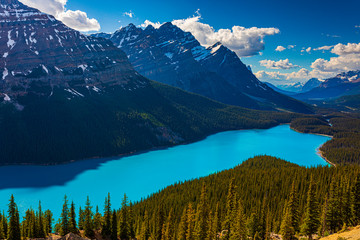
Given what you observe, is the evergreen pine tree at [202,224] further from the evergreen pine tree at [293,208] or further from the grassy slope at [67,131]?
the grassy slope at [67,131]

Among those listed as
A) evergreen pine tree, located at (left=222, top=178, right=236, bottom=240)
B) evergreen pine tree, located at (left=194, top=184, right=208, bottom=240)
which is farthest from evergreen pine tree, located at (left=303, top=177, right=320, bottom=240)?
evergreen pine tree, located at (left=194, top=184, right=208, bottom=240)

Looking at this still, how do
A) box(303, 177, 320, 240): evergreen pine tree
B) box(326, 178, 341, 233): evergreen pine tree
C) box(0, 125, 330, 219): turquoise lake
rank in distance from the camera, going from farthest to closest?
box(0, 125, 330, 219): turquoise lake → box(326, 178, 341, 233): evergreen pine tree → box(303, 177, 320, 240): evergreen pine tree

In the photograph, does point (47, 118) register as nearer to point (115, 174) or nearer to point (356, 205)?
point (115, 174)

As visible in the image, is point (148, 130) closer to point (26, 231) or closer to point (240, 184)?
point (240, 184)

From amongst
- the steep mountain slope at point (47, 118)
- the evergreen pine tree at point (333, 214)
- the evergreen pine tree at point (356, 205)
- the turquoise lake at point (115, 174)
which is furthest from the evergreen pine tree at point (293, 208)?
the steep mountain slope at point (47, 118)

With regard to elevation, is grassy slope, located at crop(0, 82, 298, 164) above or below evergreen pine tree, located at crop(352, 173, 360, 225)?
above

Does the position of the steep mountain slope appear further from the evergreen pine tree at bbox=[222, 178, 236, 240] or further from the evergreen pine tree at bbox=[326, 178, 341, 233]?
the evergreen pine tree at bbox=[326, 178, 341, 233]

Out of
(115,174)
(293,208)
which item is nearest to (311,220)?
(293,208)

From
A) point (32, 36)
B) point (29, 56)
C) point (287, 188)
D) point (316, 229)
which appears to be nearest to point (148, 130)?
point (29, 56)
